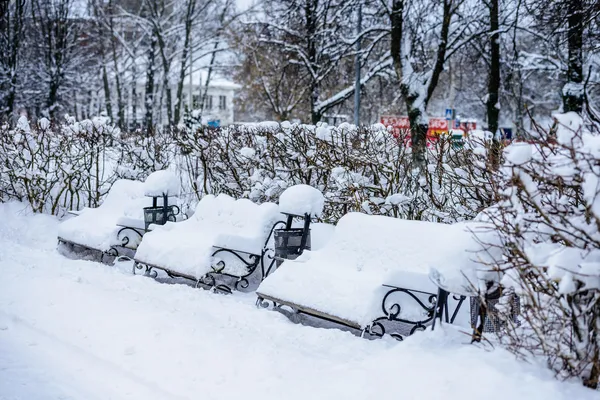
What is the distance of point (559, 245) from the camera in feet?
10.7

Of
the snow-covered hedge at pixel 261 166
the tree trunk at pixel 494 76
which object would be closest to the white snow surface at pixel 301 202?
the snow-covered hedge at pixel 261 166

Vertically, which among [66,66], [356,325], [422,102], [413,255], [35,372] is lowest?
[35,372]

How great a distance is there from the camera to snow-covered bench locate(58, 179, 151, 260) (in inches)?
299

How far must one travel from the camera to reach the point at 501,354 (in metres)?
3.54

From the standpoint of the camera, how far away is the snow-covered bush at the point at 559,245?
2943 mm

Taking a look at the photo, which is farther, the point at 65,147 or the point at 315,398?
the point at 65,147

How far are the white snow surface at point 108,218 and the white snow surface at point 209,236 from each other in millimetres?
909

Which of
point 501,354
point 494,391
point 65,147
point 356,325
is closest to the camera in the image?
point 494,391

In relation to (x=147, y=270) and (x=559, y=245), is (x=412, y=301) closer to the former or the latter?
(x=559, y=245)

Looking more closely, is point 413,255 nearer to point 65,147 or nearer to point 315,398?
point 315,398

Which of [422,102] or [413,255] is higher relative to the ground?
[422,102]

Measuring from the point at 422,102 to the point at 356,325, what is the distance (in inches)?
277

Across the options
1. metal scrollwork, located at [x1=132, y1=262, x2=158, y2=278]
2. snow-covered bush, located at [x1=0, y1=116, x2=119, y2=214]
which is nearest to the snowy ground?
metal scrollwork, located at [x1=132, y1=262, x2=158, y2=278]

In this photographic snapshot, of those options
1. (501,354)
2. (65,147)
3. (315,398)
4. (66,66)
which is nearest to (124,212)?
(65,147)
